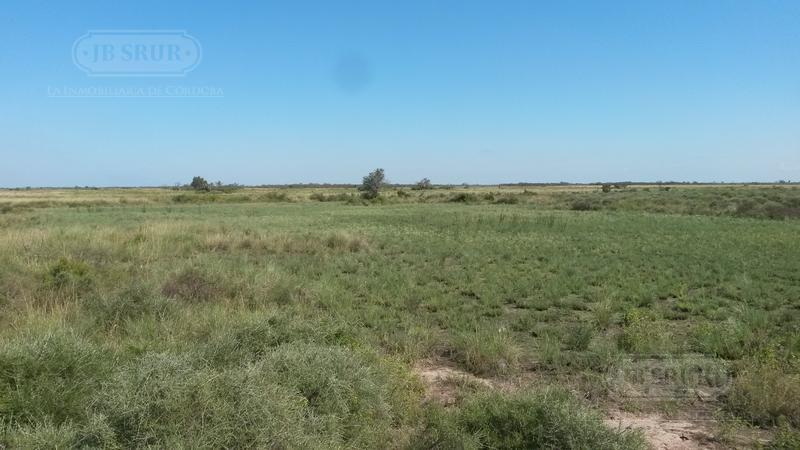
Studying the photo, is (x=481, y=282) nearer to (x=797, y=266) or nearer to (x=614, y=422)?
(x=614, y=422)

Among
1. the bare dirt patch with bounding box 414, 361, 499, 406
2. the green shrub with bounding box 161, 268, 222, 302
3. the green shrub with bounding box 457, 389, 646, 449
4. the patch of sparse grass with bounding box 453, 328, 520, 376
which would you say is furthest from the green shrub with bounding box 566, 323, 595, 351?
the green shrub with bounding box 161, 268, 222, 302

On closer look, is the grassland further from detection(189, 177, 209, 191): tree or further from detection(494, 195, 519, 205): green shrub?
detection(189, 177, 209, 191): tree

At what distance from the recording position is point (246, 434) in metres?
2.92

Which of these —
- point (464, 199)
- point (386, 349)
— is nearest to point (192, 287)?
point (386, 349)

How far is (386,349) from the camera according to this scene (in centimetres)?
595

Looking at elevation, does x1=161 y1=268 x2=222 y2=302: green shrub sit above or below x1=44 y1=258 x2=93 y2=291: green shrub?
below

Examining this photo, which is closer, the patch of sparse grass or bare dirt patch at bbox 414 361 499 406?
bare dirt patch at bbox 414 361 499 406

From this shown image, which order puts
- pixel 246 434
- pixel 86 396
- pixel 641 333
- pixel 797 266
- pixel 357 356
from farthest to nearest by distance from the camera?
pixel 797 266 < pixel 641 333 < pixel 357 356 < pixel 86 396 < pixel 246 434

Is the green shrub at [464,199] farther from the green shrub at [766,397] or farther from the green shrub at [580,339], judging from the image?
the green shrub at [766,397]

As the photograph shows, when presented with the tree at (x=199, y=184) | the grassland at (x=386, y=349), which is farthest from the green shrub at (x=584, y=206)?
the tree at (x=199, y=184)

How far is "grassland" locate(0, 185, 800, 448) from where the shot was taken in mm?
3156

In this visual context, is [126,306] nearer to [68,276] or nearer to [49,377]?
[68,276]

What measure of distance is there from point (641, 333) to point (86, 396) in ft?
19.5

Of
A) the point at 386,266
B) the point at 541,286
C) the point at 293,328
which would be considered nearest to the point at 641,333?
the point at 541,286
